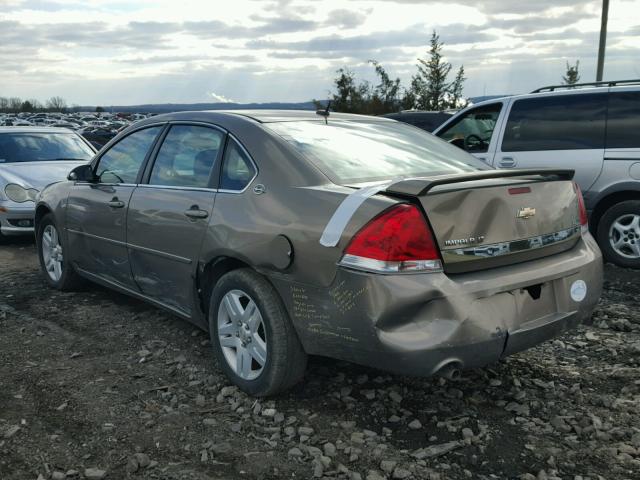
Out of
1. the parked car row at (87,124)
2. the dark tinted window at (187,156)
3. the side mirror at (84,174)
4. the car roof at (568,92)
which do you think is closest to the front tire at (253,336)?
the dark tinted window at (187,156)

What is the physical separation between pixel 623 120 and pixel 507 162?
1.20 meters

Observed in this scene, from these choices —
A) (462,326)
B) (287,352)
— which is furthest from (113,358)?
(462,326)

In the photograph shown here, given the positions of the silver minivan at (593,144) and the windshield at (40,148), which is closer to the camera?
the silver minivan at (593,144)

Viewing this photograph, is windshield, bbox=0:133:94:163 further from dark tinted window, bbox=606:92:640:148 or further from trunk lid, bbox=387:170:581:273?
trunk lid, bbox=387:170:581:273

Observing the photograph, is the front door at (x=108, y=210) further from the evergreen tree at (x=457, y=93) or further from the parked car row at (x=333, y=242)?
the evergreen tree at (x=457, y=93)

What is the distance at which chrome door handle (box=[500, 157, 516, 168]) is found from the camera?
23.0ft

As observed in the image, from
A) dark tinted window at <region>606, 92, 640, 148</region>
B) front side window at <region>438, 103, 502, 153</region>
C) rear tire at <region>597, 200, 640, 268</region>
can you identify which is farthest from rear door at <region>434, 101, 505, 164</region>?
rear tire at <region>597, 200, 640, 268</region>

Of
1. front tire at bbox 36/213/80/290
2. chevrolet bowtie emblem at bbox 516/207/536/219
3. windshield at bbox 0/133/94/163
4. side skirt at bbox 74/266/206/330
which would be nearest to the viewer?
chevrolet bowtie emblem at bbox 516/207/536/219

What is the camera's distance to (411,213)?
116 inches

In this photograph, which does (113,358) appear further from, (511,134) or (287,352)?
(511,134)

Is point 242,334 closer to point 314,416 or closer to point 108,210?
point 314,416

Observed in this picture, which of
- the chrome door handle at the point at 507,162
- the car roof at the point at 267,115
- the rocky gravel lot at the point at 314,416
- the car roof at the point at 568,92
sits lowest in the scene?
the rocky gravel lot at the point at 314,416

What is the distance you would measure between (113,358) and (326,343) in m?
1.81

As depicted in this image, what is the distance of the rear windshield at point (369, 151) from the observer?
11.8 ft
